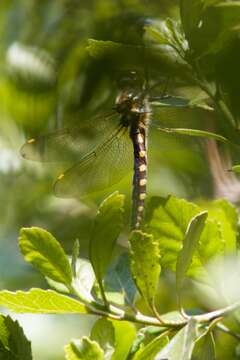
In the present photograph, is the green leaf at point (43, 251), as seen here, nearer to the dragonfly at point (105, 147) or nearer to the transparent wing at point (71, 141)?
the dragonfly at point (105, 147)

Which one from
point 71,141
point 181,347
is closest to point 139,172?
point 71,141

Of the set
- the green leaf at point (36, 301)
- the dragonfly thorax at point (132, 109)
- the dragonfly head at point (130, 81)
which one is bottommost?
the green leaf at point (36, 301)

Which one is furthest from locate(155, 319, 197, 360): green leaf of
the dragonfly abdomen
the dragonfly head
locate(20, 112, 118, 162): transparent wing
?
locate(20, 112, 118, 162): transparent wing

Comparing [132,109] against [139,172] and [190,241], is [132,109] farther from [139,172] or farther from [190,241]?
[190,241]

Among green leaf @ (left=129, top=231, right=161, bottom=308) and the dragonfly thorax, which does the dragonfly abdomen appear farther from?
green leaf @ (left=129, top=231, right=161, bottom=308)

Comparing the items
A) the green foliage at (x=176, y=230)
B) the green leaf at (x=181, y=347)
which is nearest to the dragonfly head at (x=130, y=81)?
the green foliage at (x=176, y=230)

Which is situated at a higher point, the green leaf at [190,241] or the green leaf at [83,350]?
the green leaf at [190,241]

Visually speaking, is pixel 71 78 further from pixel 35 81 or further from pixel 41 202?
pixel 41 202
